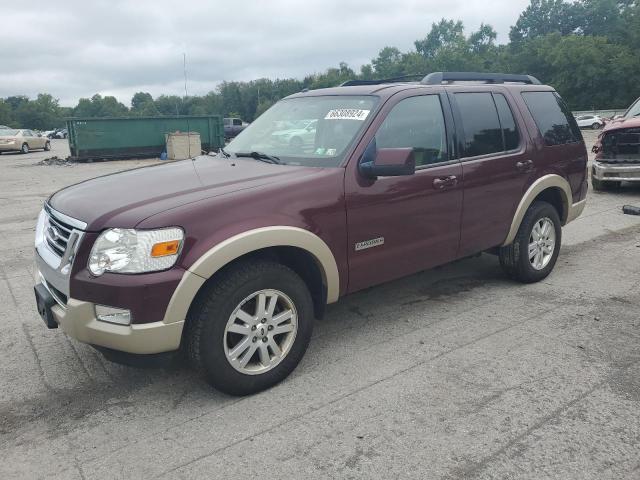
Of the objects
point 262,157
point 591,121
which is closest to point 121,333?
point 262,157

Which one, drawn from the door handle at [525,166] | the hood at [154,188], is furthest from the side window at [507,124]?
the hood at [154,188]

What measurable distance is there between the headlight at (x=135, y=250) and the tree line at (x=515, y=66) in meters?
57.6

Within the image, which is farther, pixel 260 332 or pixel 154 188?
pixel 154 188

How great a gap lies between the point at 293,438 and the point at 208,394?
72 cm

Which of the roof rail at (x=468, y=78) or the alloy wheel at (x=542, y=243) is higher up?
the roof rail at (x=468, y=78)

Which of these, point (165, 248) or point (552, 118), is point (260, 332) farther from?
point (552, 118)

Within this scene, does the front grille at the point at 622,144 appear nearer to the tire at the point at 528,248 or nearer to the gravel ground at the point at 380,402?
the tire at the point at 528,248

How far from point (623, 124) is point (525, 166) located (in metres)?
5.94

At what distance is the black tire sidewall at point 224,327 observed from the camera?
118 inches

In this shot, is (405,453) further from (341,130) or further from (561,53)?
(561,53)

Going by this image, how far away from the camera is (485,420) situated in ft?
9.68

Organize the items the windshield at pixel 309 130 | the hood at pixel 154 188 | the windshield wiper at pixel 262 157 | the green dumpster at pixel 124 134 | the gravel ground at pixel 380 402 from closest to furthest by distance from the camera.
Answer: the gravel ground at pixel 380 402, the hood at pixel 154 188, the windshield at pixel 309 130, the windshield wiper at pixel 262 157, the green dumpster at pixel 124 134

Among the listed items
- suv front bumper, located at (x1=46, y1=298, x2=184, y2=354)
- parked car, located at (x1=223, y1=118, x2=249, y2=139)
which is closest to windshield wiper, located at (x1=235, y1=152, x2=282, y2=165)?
suv front bumper, located at (x1=46, y1=298, x2=184, y2=354)

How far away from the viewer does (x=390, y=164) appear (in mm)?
3473
